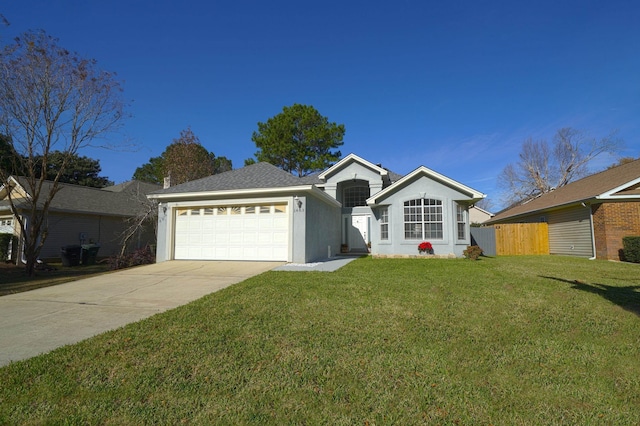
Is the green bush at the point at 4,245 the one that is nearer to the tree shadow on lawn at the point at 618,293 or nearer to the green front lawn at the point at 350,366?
the green front lawn at the point at 350,366

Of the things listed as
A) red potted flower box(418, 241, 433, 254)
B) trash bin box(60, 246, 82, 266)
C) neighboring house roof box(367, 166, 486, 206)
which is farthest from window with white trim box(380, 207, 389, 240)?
trash bin box(60, 246, 82, 266)

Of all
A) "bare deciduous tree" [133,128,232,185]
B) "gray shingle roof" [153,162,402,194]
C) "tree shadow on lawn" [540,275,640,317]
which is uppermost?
"bare deciduous tree" [133,128,232,185]

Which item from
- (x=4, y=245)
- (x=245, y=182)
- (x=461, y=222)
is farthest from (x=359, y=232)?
(x=4, y=245)

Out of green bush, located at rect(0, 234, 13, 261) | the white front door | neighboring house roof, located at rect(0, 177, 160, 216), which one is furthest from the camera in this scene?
the white front door

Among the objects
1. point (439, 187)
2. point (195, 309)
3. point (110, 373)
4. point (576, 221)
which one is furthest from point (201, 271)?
point (576, 221)

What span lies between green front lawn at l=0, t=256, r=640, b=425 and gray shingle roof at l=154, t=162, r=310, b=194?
652 centimetres

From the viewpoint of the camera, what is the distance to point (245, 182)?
13.1m

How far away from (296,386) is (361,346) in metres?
1.20

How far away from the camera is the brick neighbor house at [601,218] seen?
13844mm

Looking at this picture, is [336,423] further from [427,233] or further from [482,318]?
[427,233]

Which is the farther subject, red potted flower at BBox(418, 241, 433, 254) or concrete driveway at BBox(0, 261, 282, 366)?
red potted flower at BBox(418, 241, 433, 254)

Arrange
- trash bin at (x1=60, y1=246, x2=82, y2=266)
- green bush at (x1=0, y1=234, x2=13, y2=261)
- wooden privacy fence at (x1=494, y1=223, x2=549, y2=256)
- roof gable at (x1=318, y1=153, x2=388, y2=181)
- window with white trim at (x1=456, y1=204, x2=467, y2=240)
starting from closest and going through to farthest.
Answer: window with white trim at (x1=456, y1=204, x2=467, y2=240), trash bin at (x1=60, y1=246, x2=82, y2=266), green bush at (x1=0, y1=234, x2=13, y2=261), wooden privacy fence at (x1=494, y1=223, x2=549, y2=256), roof gable at (x1=318, y1=153, x2=388, y2=181)

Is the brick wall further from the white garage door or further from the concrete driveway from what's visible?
the concrete driveway

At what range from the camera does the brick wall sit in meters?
13.8
